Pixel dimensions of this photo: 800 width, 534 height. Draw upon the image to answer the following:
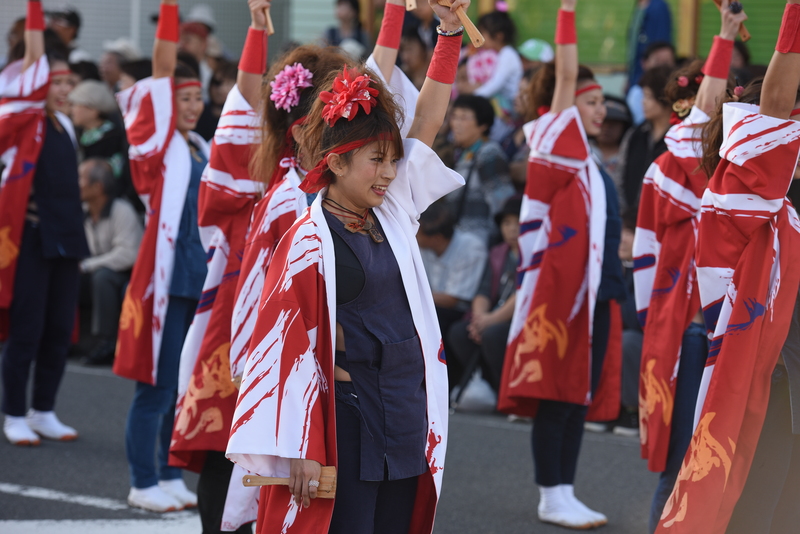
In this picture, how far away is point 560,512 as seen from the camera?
13.9 feet

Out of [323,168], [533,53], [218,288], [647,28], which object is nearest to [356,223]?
[323,168]

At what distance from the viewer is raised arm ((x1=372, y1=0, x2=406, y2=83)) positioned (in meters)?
3.21

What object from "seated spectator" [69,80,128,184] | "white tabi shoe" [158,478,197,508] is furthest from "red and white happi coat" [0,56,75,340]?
"seated spectator" [69,80,128,184]

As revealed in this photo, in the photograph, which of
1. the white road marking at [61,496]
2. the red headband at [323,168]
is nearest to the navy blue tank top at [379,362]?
the red headband at [323,168]

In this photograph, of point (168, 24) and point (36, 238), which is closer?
point (168, 24)

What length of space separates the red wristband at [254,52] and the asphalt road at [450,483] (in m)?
1.99

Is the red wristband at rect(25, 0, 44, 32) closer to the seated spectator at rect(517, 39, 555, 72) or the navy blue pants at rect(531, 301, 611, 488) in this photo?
the navy blue pants at rect(531, 301, 611, 488)

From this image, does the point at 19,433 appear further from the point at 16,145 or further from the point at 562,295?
the point at 562,295

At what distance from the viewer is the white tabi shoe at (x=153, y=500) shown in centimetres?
431

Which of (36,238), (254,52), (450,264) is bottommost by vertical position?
(450,264)

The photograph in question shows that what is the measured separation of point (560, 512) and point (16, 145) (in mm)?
3598

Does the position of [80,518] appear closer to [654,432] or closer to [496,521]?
[496,521]

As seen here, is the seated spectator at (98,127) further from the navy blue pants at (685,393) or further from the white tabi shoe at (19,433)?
the navy blue pants at (685,393)

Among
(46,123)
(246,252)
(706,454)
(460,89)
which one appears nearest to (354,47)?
(460,89)
